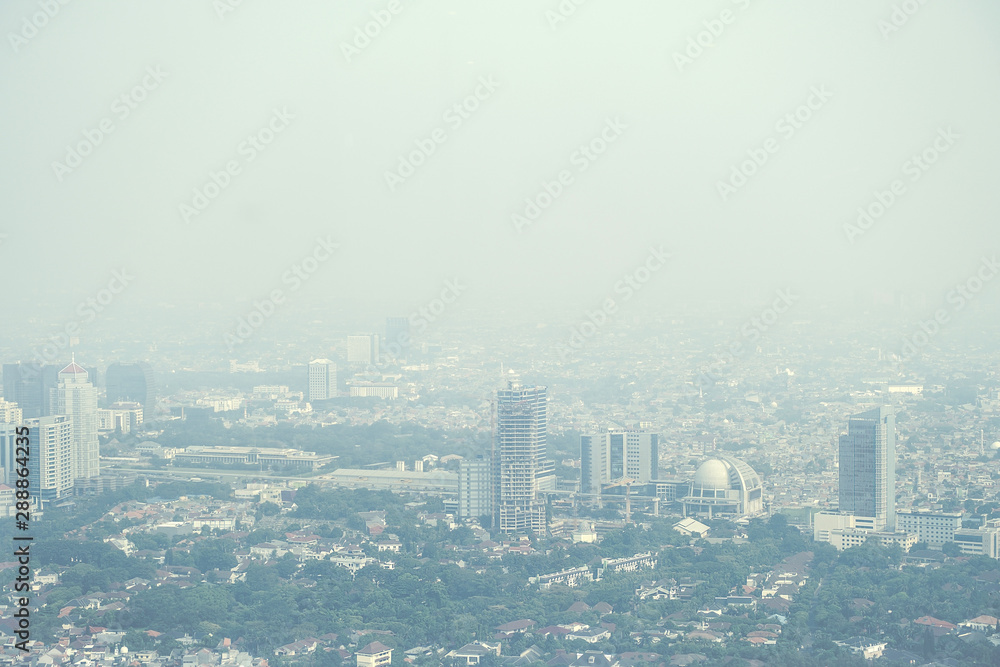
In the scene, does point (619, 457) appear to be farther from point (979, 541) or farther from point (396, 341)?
point (396, 341)

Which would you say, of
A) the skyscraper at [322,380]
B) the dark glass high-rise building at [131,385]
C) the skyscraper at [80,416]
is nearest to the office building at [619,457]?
the skyscraper at [80,416]

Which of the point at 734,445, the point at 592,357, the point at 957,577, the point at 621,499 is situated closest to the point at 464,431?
the point at 734,445

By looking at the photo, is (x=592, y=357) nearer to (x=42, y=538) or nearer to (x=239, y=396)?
(x=239, y=396)

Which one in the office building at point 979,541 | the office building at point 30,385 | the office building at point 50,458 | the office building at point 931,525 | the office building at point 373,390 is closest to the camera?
the office building at point 979,541

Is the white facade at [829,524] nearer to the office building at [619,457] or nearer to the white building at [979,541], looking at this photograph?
the white building at [979,541]

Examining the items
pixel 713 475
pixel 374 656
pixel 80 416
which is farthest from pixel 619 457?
pixel 374 656

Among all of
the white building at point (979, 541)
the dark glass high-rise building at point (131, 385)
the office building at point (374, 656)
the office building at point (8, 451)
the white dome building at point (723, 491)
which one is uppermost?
the dark glass high-rise building at point (131, 385)
